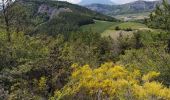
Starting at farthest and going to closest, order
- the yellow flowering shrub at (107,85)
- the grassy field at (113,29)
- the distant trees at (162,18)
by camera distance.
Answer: the grassy field at (113,29) → the distant trees at (162,18) → the yellow flowering shrub at (107,85)

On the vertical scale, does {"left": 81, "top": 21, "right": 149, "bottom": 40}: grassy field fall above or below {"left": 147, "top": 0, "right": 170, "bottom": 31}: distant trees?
below

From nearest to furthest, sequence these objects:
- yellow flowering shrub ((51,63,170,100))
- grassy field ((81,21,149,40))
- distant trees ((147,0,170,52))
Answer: yellow flowering shrub ((51,63,170,100)), distant trees ((147,0,170,52)), grassy field ((81,21,149,40))

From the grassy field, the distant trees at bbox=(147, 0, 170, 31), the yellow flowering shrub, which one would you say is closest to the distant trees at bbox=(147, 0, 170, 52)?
the distant trees at bbox=(147, 0, 170, 31)

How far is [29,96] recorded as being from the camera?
18.0 m

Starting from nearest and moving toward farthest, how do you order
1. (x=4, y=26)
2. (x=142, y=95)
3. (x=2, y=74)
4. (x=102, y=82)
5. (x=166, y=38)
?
(x=2, y=74), (x=142, y=95), (x=102, y=82), (x=4, y=26), (x=166, y=38)

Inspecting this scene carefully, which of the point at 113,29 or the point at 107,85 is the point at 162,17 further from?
the point at 113,29

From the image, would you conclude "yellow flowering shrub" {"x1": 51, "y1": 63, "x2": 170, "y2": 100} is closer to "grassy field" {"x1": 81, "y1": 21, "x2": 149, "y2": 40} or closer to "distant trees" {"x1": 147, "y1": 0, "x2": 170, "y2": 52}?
"distant trees" {"x1": 147, "y1": 0, "x2": 170, "y2": 52}

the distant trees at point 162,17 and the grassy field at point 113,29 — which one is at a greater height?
the distant trees at point 162,17

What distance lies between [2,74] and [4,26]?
14051 mm

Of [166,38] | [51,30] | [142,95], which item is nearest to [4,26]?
[142,95]

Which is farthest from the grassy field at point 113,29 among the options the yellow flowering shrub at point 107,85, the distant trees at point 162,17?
the yellow flowering shrub at point 107,85

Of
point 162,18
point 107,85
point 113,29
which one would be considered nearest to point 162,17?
point 162,18

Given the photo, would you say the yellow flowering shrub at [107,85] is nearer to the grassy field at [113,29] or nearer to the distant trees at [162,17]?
the distant trees at [162,17]

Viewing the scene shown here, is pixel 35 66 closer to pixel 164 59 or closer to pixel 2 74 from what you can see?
pixel 2 74
